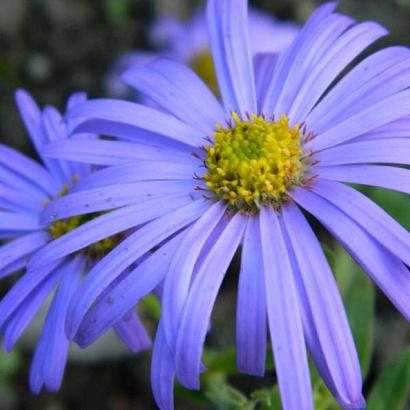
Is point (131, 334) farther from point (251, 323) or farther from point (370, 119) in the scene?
point (370, 119)

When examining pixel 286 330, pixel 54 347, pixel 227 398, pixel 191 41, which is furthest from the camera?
pixel 191 41

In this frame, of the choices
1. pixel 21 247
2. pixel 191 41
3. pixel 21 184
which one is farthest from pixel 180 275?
pixel 191 41

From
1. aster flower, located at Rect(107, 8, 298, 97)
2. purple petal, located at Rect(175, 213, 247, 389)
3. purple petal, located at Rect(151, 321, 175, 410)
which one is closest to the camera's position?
purple petal, located at Rect(175, 213, 247, 389)

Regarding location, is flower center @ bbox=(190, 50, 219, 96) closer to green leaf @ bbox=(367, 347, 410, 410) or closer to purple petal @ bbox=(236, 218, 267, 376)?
green leaf @ bbox=(367, 347, 410, 410)

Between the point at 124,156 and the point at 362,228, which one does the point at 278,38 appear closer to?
the point at 124,156

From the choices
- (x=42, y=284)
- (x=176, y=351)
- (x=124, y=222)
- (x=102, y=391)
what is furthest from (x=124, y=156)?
(x=102, y=391)

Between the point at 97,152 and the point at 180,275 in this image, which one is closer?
the point at 180,275

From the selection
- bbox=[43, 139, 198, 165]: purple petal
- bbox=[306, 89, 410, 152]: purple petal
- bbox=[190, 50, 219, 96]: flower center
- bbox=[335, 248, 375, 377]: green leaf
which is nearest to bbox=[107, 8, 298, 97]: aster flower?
bbox=[190, 50, 219, 96]: flower center
